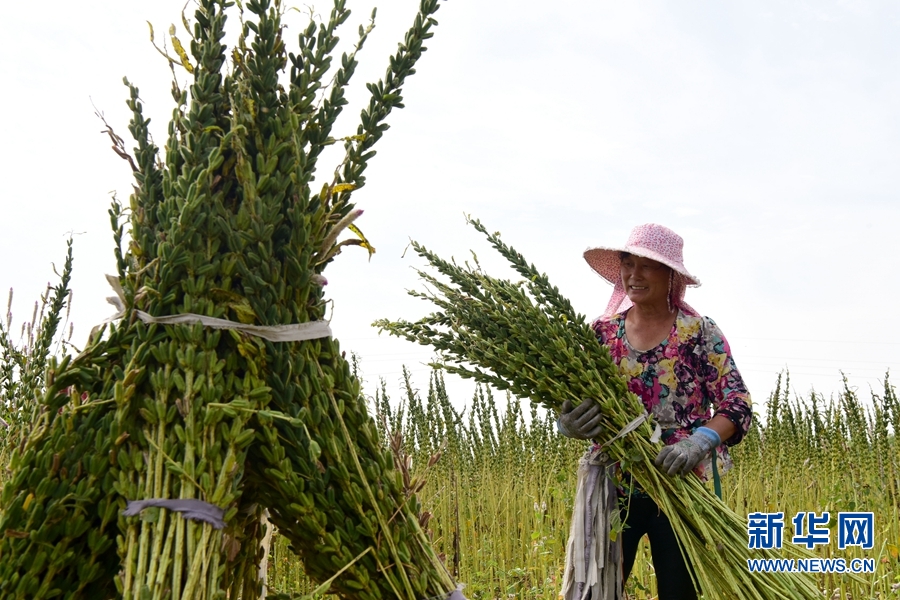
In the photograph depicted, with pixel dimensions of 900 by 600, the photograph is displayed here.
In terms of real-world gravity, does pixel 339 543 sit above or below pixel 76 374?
below

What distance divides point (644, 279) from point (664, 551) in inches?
37.4

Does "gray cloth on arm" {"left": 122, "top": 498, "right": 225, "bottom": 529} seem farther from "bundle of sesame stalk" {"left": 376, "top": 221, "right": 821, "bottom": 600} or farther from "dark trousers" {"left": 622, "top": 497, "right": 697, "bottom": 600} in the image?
"dark trousers" {"left": 622, "top": 497, "right": 697, "bottom": 600}

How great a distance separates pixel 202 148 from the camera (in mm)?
1121

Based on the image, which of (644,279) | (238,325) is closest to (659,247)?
(644,279)

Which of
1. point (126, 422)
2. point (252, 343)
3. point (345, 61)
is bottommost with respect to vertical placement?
point (126, 422)

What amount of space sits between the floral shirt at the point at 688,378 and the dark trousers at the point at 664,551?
0.78 feet

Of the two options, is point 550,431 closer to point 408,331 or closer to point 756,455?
point 756,455

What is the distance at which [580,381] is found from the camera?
2.25 meters

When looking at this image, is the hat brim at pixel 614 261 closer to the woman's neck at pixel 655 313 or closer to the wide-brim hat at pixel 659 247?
the wide-brim hat at pixel 659 247

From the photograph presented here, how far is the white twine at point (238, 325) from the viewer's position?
108cm

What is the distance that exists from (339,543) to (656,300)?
185 cm

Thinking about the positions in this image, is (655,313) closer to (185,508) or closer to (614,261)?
(614,261)

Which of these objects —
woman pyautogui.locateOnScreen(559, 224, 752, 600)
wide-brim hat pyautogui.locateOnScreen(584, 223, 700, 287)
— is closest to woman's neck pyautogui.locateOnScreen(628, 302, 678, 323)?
woman pyautogui.locateOnScreen(559, 224, 752, 600)

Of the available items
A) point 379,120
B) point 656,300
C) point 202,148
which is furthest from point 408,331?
point 202,148
